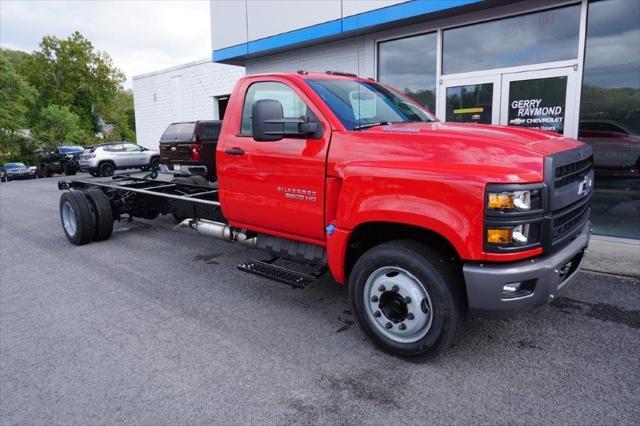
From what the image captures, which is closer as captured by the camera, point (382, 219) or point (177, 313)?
point (382, 219)

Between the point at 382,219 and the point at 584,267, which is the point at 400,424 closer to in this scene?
the point at 382,219

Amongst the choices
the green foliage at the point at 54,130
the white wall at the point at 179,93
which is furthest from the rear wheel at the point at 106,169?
the green foliage at the point at 54,130

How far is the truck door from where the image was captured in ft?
12.7

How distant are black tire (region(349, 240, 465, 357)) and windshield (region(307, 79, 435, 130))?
1.15 m

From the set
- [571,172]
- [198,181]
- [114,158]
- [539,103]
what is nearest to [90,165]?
[114,158]

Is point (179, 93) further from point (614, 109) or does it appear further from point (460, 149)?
point (460, 149)

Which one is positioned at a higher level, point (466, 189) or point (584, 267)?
point (466, 189)

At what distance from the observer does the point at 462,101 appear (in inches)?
327

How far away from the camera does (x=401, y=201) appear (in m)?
3.17

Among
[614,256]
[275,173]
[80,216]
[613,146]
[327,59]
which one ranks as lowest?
[614,256]

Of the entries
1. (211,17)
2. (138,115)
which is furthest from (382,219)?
(138,115)

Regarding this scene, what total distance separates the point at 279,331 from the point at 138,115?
24.3m

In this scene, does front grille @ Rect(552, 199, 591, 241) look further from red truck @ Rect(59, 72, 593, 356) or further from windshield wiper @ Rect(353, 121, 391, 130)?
windshield wiper @ Rect(353, 121, 391, 130)

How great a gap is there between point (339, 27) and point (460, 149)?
6.97 m
